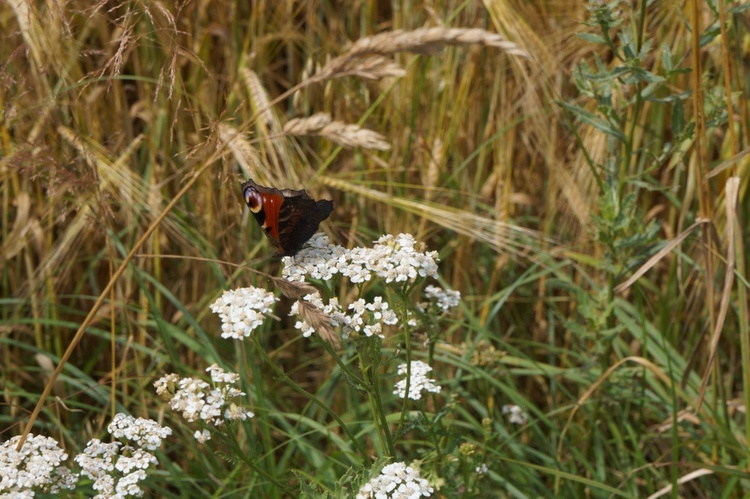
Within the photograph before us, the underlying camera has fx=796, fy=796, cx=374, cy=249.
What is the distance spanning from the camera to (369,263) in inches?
89.7

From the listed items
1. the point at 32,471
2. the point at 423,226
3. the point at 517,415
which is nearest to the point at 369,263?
the point at 32,471

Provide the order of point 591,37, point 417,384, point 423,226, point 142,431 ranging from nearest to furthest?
point 142,431
point 417,384
point 591,37
point 423,226

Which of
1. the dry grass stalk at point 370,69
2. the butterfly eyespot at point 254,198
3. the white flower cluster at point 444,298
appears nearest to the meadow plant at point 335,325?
the butterfly eyespot at point 254,198

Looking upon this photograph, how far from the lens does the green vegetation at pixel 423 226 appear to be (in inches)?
120

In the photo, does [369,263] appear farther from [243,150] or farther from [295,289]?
[243,150]

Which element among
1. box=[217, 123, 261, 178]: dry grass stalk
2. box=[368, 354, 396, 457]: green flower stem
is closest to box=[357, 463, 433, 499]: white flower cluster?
box=[368, 354, 396, 457]: green flower stem

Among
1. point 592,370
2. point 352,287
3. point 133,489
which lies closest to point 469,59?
point 352,287

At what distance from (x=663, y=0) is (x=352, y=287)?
2.13 meters

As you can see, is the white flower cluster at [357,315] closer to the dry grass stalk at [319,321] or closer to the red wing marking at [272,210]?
the dry grass stalk at [319,321]

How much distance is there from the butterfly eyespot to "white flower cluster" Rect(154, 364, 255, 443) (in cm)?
57

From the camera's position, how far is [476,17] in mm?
4508

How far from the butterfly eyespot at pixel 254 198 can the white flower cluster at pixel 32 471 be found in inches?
36.2

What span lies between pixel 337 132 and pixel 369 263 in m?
0.88

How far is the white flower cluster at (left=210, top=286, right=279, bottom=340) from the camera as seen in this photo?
2.15m
